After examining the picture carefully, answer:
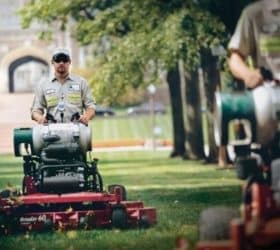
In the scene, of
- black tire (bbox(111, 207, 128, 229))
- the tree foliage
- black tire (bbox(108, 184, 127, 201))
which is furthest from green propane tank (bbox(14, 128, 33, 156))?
the tree foliage

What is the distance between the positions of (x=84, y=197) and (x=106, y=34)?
2.64m

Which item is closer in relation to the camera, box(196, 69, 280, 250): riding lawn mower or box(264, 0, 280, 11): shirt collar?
box(196, 69, 280, 250): riding lawn mower

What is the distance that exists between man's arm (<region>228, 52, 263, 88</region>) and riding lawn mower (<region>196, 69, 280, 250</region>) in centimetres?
2

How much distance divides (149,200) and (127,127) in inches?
33.0

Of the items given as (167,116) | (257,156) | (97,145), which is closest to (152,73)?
(167,116)

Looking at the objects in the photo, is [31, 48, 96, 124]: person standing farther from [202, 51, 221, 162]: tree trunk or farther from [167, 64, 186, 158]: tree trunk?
[167, 64, 186, 158]: tree trunk

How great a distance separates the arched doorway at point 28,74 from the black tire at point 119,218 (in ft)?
1.93

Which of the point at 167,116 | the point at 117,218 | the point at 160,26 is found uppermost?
the point at 160,26

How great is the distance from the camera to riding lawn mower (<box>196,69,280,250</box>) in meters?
3.31

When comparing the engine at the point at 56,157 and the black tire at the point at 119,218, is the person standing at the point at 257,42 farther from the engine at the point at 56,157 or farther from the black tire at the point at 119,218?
the black tire at the point at 119,218

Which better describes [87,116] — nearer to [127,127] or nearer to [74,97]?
[74,97]

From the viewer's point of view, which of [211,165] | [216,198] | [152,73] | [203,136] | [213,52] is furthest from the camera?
[203,136]

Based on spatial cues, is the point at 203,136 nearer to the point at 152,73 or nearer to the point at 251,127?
the point at 152,73

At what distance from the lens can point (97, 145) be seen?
4941 millimetres
